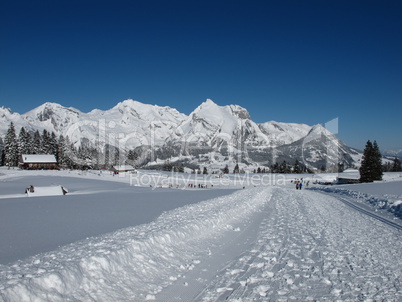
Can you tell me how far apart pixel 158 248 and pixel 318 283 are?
4.23 metres

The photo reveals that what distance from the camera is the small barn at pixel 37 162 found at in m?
77.5

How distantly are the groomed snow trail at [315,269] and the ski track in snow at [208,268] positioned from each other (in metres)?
0.02

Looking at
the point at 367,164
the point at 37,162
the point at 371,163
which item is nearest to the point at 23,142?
the point at 37,162

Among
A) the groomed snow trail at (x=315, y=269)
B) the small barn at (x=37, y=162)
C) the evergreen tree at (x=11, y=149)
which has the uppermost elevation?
the evergreen tree at (x=11, y=149)

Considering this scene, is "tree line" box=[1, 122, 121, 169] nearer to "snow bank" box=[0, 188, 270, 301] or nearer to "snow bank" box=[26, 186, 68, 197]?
"snow bank" box=[26, 186, 68, 197]

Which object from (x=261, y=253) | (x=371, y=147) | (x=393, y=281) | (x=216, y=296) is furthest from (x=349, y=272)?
(x=371, y=147)

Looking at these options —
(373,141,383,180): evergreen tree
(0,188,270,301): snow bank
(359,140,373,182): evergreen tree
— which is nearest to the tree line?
(359,140,373,182): evergreen tree

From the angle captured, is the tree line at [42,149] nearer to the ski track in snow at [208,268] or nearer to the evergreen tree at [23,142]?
the evergreen tree at [23,142]

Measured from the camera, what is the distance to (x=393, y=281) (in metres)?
5.73

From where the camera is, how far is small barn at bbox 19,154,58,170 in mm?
77500

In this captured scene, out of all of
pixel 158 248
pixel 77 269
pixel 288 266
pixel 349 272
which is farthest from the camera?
pixel 158 248

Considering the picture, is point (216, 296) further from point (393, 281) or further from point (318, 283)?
point (393, 281)

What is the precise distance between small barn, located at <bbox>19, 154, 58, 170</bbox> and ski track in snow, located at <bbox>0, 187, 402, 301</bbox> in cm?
8216

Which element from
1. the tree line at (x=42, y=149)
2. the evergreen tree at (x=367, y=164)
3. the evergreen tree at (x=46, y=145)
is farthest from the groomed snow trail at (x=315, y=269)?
the evergreen tree at (x=46, y=145)
